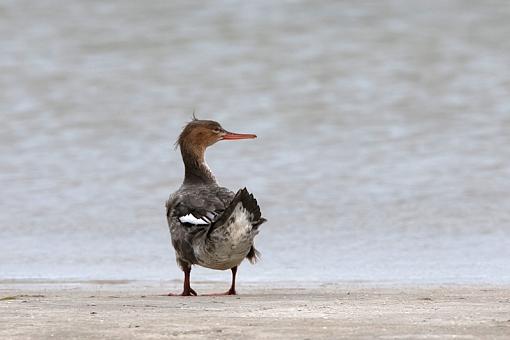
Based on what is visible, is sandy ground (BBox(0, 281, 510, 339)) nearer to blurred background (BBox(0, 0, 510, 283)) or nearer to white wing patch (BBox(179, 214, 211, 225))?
white wing patch (BBox(179, 214, 211, 225))

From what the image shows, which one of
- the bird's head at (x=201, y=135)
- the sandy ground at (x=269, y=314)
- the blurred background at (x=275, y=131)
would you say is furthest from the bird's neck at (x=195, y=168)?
the sandy ground at (x=269, y=314)

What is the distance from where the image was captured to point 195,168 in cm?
896

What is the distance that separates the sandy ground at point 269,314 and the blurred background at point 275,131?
138 centimetres

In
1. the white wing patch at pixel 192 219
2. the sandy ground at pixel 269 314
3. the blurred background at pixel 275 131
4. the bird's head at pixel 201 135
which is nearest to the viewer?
the sandy ground at pixel 269 314

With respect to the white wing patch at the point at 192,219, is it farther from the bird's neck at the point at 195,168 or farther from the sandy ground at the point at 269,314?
the bird's neck at the point at 195,168

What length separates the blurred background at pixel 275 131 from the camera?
32.7 feet

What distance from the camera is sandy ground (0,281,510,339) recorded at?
5156mm

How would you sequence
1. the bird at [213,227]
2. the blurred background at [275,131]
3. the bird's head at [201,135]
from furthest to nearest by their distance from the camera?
the blurred background at [275,131]
the bird's head at [201,135]
the bird at [213,227]

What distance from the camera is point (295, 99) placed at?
16.8 m

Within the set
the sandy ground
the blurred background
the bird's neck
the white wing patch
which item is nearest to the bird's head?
the bird's neck

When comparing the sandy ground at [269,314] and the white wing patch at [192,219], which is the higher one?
the white wing patch at [192,219]

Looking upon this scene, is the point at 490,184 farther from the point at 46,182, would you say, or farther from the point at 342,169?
the point at 46,182

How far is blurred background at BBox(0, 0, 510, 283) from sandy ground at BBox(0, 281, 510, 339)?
138cm

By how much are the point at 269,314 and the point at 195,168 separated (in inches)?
126
